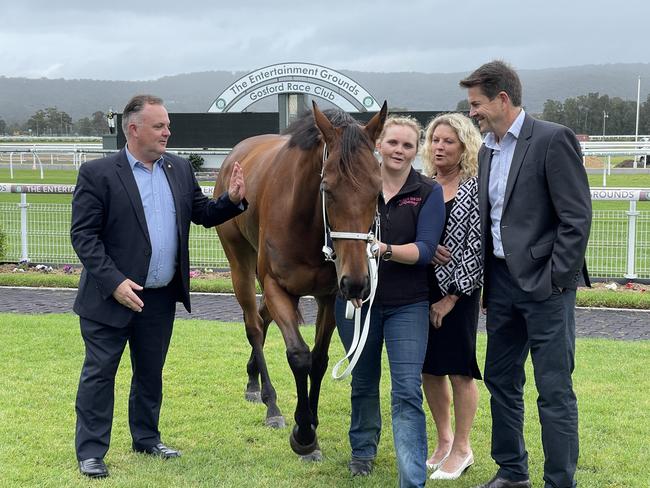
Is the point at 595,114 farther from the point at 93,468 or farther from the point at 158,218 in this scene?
the point at 93,468

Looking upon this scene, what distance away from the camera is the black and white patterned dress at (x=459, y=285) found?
12.8 feet

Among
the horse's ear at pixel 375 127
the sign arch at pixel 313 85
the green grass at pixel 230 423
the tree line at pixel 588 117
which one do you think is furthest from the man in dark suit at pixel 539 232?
the tree line at pixel 588 117

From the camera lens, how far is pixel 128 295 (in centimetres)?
386

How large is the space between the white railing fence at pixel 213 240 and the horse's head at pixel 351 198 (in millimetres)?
6502

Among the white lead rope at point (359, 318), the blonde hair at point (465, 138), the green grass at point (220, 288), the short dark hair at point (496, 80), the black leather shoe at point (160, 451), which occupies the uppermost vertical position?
the short dark hair at point (496, 80)

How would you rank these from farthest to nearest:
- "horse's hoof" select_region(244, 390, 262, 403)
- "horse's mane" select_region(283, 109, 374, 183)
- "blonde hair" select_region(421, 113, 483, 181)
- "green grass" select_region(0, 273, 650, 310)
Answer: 1. "green grass" select_region(0, 273, 650, 310)
2. "horse's hoof" select_region(244, 390, 262, 403)
3. "blonde hair" select_region(421, 113, 483, 181)
4. "horse's mane" select_region(283, 109, 374, 183)

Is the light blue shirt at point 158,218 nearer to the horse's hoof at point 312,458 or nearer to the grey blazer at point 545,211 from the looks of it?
the horse's hoof at point 312,458

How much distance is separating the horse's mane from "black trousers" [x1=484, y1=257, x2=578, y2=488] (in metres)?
0.91

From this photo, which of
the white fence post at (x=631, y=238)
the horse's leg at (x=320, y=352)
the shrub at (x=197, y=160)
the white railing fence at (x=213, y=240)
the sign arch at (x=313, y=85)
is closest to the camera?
the horse's leg at (x=320, y=352)

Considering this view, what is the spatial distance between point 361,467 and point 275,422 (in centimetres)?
99

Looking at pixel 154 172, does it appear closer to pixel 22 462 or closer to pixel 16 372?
pixel 22 462

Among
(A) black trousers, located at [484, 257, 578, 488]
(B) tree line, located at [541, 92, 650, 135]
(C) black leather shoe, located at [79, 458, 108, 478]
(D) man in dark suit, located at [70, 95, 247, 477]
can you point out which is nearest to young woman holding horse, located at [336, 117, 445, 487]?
(A) black trousers, located at [484, 257, 578, 488]

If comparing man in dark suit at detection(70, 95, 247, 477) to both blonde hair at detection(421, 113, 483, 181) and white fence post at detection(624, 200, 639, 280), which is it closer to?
blonde hair at detection(421, 113, 483, 181)

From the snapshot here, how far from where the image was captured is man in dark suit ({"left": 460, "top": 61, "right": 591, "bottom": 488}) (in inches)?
134
